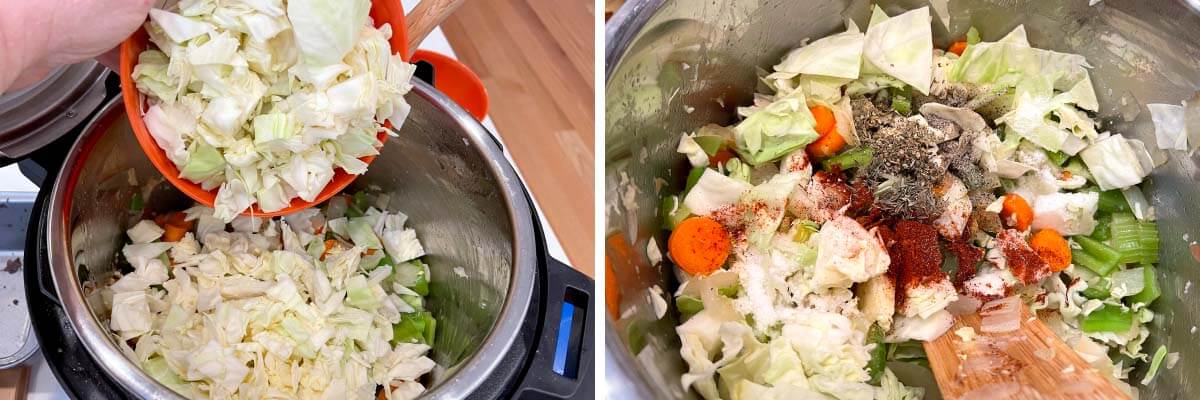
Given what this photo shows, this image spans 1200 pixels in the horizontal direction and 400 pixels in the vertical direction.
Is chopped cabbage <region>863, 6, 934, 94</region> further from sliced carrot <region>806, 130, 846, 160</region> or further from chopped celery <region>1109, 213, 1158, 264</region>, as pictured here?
chopped celery <region>1109, 213, 1158, 264</region>

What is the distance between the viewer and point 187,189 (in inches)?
29.4

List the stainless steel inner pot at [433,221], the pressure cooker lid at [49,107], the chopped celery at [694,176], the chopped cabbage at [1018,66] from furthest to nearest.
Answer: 1. the chopped cabbage at [1018,66]
2. the chopped celery at [694,176]
3. the pressure cooker lid at [49,107]
4. the stainless steel inner pot at [433,221]

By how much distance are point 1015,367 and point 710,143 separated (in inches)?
18.7

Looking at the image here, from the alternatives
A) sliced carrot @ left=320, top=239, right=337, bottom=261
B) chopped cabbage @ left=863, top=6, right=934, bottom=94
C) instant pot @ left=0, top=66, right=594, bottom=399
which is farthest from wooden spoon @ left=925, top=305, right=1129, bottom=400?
sliced carrot @ left=320, top=239, right=337, bottom=261

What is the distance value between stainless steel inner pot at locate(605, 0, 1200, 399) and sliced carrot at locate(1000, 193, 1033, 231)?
20 centimetres

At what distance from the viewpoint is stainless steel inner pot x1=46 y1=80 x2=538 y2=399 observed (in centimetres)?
74

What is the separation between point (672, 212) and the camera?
1.06 metres

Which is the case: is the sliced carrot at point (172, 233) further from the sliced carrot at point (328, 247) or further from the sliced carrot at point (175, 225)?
the sliced carrot at point (328, 247)

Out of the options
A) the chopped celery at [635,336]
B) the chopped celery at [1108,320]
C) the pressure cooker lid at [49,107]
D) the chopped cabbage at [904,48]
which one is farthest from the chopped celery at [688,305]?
the pressure cooker lid at [49,107]

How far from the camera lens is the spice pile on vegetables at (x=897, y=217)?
3.20 feet

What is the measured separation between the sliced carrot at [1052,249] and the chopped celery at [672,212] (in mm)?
501

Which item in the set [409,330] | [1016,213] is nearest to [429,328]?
[409,330]

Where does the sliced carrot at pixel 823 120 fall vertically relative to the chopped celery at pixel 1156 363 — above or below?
above

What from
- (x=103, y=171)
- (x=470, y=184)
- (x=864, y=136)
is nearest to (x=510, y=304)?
(x=470, y=184)
